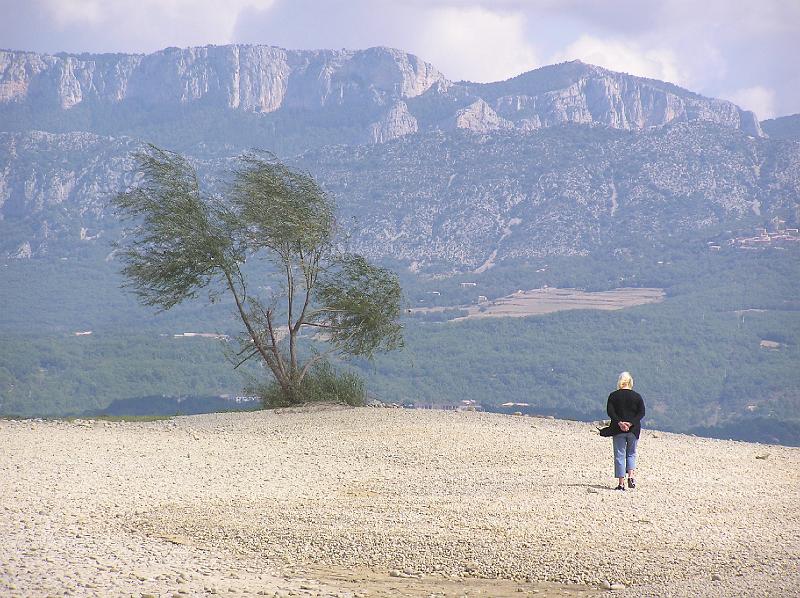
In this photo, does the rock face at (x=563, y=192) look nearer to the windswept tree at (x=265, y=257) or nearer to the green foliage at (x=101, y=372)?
the green foliage at (x=101, y=372)

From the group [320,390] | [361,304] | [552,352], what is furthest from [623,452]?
[552,352]

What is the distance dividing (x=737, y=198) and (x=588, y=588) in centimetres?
16042

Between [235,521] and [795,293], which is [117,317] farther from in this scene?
[235,521]

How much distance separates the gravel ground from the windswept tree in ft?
20.6

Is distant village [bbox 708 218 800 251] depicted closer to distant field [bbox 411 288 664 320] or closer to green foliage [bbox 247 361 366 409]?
distant field [bbox 411 288 664 320]

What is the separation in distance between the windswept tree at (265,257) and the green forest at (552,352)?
196 ft

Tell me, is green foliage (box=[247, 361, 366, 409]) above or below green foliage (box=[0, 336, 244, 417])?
above

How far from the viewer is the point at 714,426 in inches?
3533

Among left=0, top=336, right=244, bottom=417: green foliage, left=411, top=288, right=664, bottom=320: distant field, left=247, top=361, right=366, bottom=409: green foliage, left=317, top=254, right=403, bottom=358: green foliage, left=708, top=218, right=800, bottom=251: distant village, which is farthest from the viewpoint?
left=708, top=218, right=800, bottom=251: distant village

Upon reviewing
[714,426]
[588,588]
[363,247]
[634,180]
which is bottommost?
[714,426]

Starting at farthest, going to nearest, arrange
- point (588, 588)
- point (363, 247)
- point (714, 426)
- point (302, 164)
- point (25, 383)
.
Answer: point (302, 164) → point (363, 247) → point (25, 383) → point (714, 426) → point (588, 588)

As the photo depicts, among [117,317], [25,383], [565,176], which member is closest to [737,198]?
[565,176]

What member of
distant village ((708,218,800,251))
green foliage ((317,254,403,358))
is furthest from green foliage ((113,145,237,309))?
distant village ((708,218,800,251))

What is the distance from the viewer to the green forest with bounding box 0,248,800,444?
101812 mm
